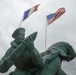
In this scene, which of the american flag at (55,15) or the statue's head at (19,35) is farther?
the american flag at (55,15)

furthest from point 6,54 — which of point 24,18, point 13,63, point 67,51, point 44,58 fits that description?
point 24,18

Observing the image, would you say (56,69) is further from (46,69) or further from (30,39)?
(30,39)

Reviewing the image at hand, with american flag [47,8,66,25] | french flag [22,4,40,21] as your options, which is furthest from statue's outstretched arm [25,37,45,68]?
american flag [47,8,66,25]

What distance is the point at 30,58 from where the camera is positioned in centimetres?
791

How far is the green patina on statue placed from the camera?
7.57 metres

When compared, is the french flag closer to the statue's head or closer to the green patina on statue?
the green patina on statue

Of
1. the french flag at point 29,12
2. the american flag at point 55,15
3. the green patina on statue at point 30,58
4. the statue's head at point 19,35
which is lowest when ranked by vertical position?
the american flag at point 55,15

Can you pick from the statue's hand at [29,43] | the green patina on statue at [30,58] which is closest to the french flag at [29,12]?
the green patina on statue at [30,58]

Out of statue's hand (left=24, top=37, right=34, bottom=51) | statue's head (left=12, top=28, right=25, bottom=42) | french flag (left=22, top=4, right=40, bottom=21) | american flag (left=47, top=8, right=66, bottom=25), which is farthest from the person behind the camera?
american flag (left=47, top=8, right=66, bottom=25)

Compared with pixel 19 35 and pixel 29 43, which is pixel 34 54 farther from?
pixel 19 35

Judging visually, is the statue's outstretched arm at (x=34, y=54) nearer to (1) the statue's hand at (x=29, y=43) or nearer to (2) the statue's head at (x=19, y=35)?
(1) the statue's hand at (x=29, y=43)

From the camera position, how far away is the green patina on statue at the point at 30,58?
24.8ft

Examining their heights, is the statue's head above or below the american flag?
above

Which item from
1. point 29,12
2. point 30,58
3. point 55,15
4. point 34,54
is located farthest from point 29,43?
point 55,15
